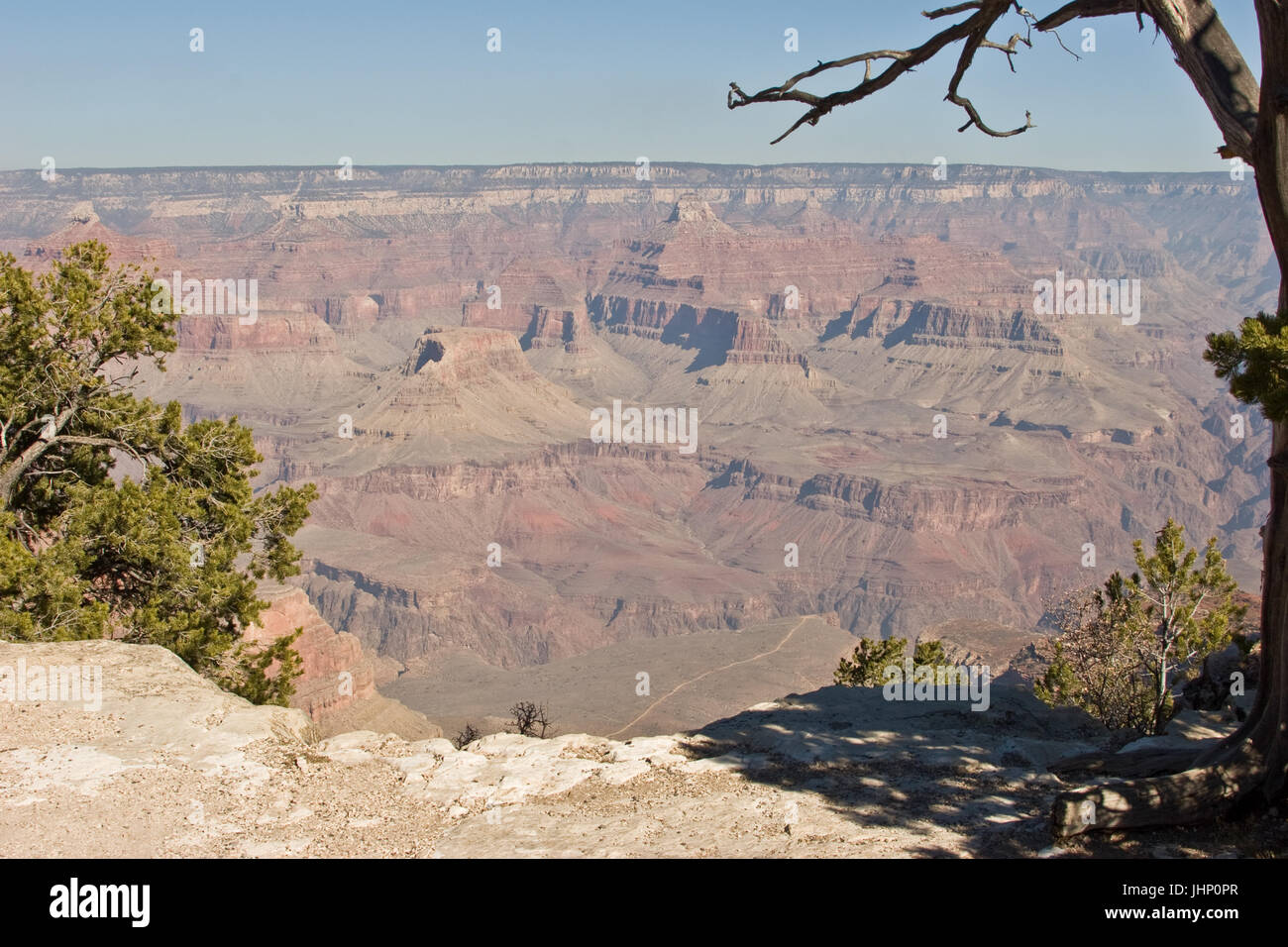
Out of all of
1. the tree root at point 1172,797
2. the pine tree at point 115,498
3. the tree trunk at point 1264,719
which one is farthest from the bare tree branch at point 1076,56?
the pine tree at point 115,498

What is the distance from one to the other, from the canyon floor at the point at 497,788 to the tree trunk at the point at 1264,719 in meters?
0.24

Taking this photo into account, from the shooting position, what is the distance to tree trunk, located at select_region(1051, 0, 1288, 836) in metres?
9.20

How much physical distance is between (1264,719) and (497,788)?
7207 mm

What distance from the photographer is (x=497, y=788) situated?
1142cm

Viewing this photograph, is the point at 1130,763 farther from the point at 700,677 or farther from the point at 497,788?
the point at 700,677

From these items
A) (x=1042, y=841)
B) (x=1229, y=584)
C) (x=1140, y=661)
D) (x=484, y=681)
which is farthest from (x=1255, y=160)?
(x=484, y=681)

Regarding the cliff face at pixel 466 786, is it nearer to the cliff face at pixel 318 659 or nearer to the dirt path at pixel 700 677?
the dirt path at pixel 700 677

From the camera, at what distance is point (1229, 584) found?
1867cm

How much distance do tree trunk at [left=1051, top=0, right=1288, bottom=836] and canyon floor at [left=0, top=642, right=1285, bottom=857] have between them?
0.24 metres

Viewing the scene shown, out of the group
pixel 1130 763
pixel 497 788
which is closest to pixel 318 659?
pixel 497 788

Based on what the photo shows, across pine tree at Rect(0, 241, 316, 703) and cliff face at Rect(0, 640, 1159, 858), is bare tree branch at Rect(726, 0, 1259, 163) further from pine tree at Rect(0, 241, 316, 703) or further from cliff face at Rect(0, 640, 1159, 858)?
pine tree at Rect(0, 241, 316, 703)

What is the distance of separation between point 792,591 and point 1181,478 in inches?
3840

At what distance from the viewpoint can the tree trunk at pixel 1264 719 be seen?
30.2 ft

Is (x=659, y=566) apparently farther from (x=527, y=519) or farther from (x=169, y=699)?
(x=169, y=699)
